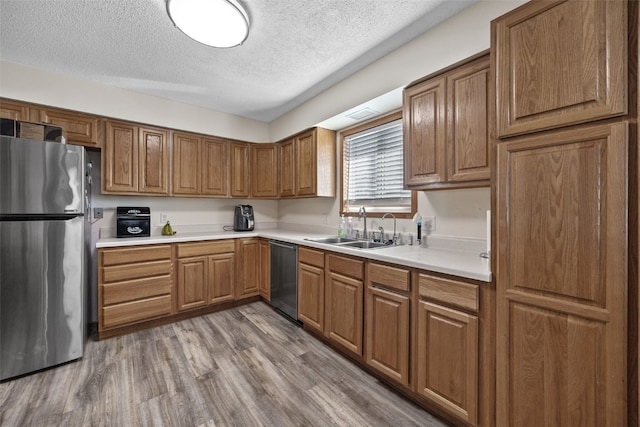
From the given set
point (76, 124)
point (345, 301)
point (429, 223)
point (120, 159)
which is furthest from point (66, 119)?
point (429, 223)

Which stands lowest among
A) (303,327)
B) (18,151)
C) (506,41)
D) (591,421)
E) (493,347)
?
(303,327)

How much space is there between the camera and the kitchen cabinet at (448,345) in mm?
1339

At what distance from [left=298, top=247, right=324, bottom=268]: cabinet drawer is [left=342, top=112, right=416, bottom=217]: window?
78cm

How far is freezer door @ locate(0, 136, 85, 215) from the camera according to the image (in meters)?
1.84

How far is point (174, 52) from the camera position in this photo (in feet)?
7.21

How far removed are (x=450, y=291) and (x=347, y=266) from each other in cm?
81

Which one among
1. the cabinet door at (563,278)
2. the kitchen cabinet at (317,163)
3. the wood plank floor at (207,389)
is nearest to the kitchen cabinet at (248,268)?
the wood plank floor at (207,389)

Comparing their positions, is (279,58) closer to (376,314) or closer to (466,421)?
(376,314)

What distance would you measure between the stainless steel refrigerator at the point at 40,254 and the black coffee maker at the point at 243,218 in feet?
5.72

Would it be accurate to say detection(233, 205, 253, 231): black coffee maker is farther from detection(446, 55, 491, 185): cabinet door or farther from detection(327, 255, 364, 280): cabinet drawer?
detection(446, 55, 491, 185): cabinet door

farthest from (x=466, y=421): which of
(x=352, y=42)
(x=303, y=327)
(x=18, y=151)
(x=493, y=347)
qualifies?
(x=18, y=151)

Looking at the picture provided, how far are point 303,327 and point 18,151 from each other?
2671 mm

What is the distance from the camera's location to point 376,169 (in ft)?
9.06

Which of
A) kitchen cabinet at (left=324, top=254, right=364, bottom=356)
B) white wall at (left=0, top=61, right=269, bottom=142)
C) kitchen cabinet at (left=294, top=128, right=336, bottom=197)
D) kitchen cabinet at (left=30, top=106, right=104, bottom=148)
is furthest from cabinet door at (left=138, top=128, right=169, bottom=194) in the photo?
kitchen cabinet at (left=324, top=254, right=364, bottom=356)
